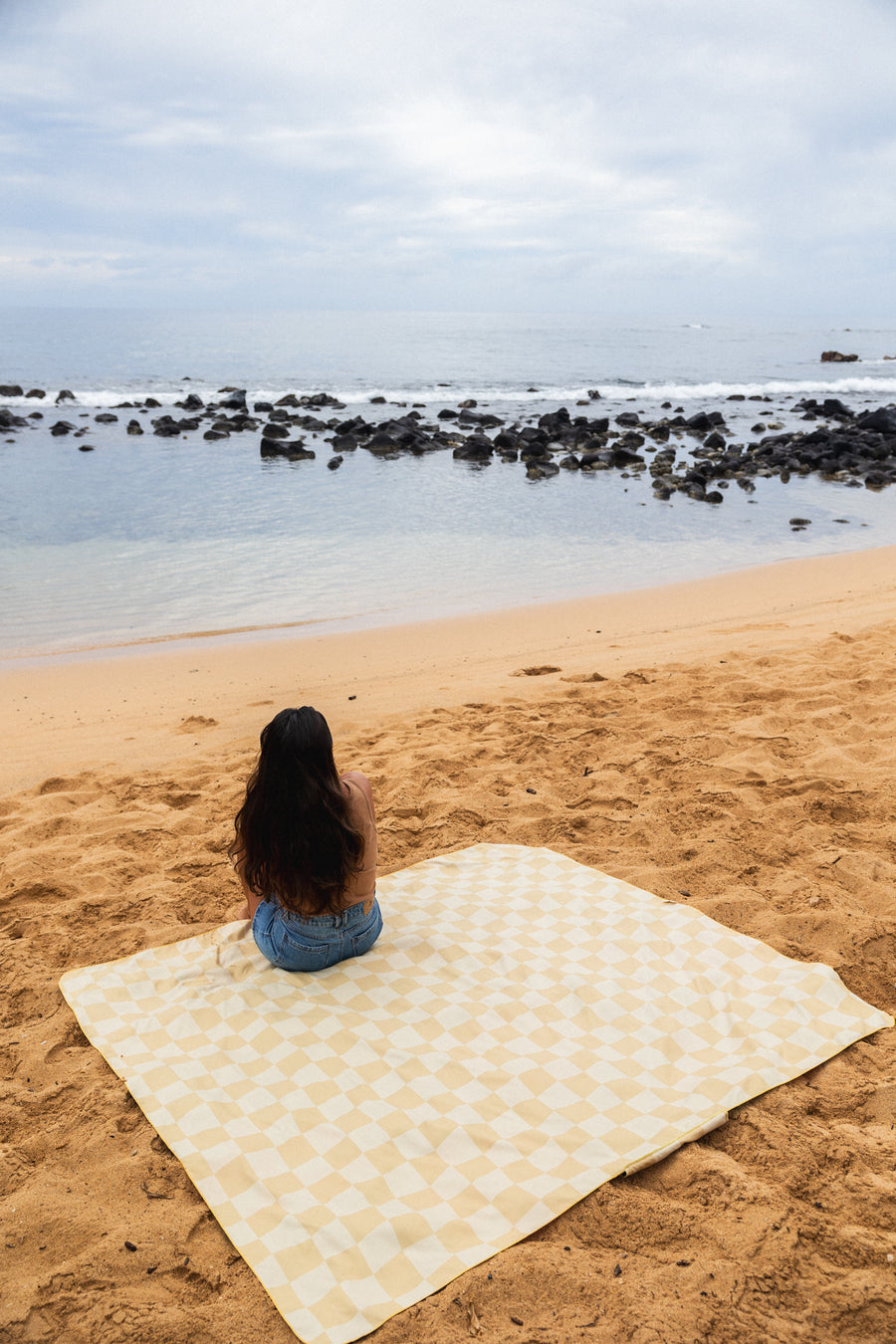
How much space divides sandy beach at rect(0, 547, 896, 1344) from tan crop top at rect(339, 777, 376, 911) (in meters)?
0.84

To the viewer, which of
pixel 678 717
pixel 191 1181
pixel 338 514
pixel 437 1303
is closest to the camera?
pixel 437 1303

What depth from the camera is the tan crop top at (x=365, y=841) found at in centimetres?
314

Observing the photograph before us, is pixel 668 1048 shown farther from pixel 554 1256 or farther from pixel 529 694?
pixel 529 694

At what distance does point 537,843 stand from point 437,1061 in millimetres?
1671

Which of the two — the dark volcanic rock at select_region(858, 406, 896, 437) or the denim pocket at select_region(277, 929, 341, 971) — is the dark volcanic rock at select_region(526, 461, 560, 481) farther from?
the denim pocket at select_region(277, 929, 341, 971)

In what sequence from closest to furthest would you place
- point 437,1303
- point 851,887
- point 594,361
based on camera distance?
point 437,1303 < point 851,887 < point 594,361

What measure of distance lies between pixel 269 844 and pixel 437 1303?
55.6 inches

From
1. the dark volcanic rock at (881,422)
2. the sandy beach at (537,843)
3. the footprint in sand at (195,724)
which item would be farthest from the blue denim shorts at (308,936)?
the dark volcanic rock at (881,422)

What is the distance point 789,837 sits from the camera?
415 cm

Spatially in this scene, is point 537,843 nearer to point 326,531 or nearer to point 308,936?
point 308,936

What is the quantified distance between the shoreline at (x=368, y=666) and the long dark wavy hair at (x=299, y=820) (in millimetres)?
2646

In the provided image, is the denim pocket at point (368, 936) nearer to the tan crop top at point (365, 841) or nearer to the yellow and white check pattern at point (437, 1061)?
the yellow and white check pattern at point (437, 1061)

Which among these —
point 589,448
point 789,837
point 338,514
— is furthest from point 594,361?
point 789,837

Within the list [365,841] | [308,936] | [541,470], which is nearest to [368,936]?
[308,936]
